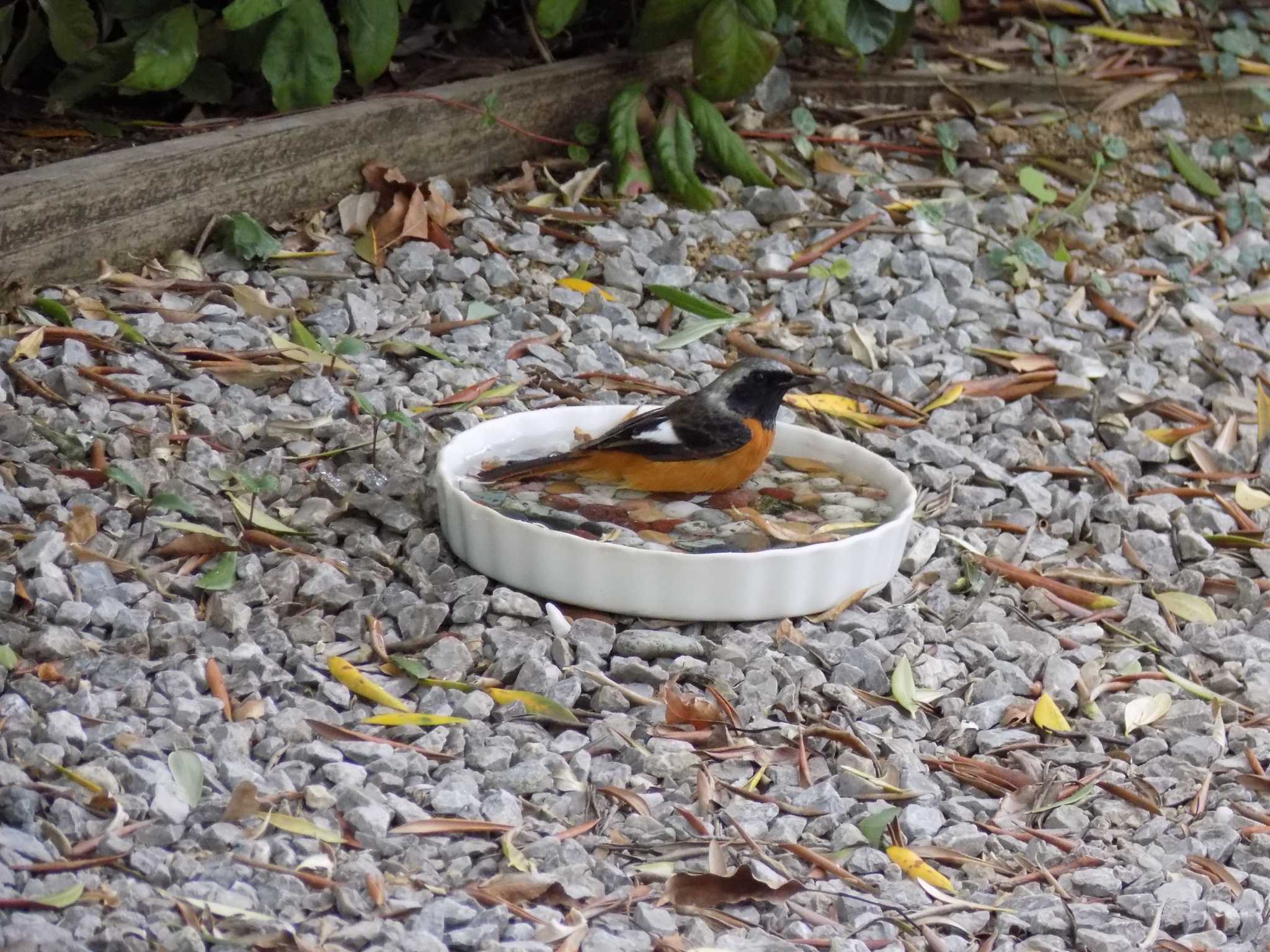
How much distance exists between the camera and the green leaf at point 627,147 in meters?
5.78

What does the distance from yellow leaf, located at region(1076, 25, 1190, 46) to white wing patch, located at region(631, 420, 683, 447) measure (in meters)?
4.15

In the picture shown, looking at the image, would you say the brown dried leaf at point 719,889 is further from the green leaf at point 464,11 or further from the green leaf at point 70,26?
the green leaf at point 464,11

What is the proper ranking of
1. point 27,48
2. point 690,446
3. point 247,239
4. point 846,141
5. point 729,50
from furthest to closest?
point 846,141
point 729,50
point 27,48
point 247,239
point 690,446

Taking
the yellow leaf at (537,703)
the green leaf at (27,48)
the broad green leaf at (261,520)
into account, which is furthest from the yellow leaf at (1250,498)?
the green leaf at (27,48)

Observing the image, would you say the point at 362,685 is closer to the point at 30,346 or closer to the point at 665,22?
the point at 30,346

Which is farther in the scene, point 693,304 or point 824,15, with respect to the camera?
point 824,15

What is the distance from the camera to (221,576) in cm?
354

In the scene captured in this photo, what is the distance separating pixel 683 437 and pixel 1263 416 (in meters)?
2.23

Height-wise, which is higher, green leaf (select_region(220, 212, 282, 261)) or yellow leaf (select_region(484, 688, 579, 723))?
green leaf (select_region(220, 212, 282, 261))

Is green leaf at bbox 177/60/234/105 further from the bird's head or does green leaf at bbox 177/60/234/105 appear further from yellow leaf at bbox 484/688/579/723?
yellow leaf at bbox 484/688/579/723

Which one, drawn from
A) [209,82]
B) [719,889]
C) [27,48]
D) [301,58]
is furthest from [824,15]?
[719,889]

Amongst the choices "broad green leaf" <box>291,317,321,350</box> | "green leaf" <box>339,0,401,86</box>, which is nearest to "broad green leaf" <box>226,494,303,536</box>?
"broad green leaf" <box>291,317,321,350</box>

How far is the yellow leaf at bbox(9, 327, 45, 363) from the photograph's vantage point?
422cm

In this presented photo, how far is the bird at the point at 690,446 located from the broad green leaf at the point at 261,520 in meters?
0.52
